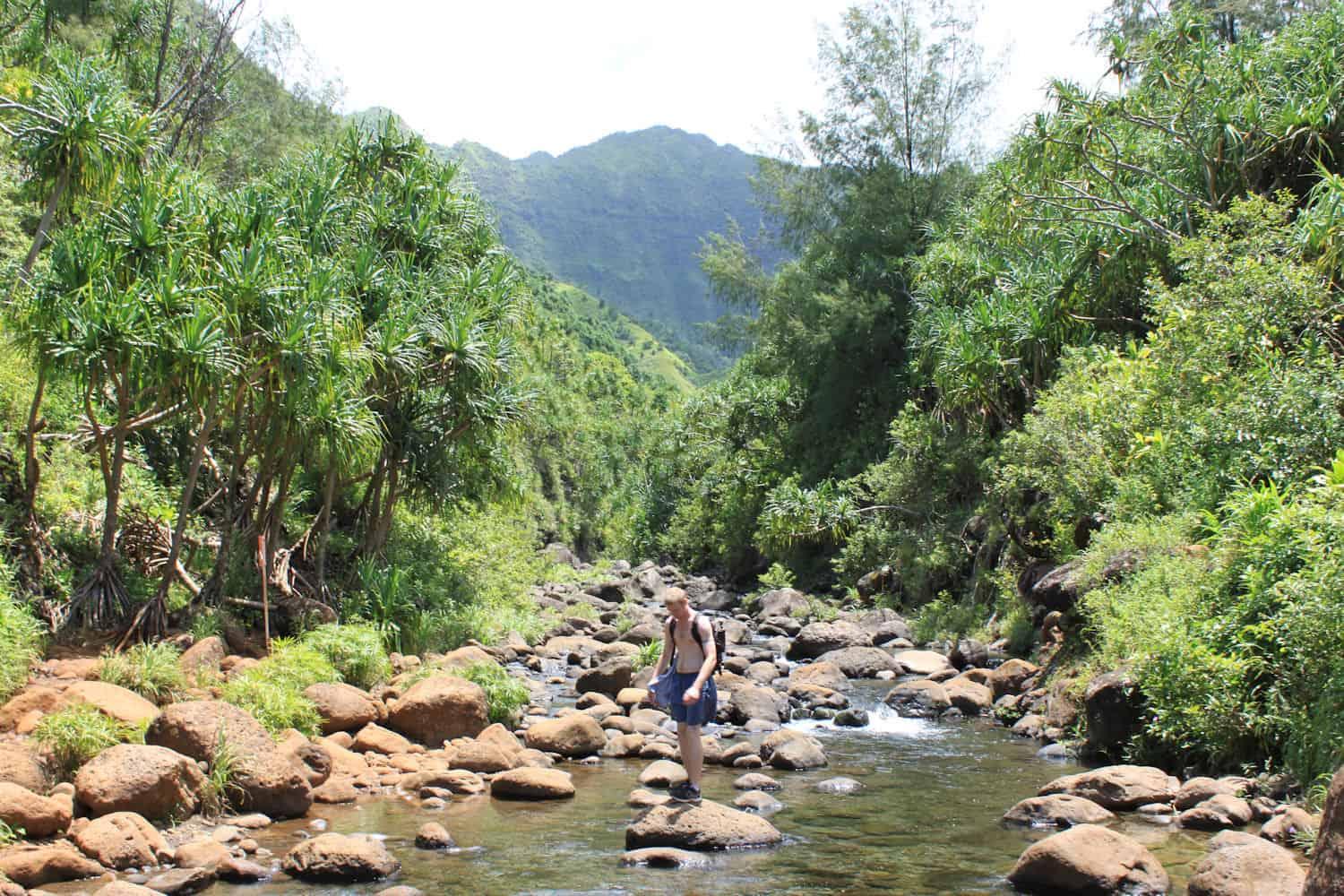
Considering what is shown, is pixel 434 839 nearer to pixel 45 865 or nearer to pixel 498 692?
pixel 45 865

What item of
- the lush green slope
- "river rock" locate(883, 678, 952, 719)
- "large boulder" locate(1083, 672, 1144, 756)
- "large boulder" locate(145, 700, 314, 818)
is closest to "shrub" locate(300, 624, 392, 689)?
"large boulder" locate(145, 700, 314, 818)

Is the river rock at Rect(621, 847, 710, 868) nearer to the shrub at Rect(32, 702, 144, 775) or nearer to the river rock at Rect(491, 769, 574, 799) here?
the river rock at Rect(491, 769, 574, 799)

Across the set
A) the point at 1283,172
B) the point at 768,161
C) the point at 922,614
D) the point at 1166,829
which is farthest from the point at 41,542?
the point at 768,161

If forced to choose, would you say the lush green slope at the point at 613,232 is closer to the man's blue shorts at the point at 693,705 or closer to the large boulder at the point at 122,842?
the man's blue shorts at the point at 693,705

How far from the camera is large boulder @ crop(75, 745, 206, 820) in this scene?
7352 millimetres

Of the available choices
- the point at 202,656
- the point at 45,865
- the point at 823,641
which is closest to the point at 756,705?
the point at 823,641

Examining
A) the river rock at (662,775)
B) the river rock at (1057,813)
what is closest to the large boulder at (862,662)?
the river rock at (662,775)

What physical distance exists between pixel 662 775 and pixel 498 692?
2948 millimetres

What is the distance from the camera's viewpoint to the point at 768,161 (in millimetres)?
31875

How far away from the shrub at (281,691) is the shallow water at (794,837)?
1613 mm

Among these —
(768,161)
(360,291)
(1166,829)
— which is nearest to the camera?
(1166,829)

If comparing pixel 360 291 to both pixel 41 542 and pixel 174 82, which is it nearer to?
pixel 41 542

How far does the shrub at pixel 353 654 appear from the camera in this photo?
41.4 ft

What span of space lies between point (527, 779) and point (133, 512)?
759 cm
